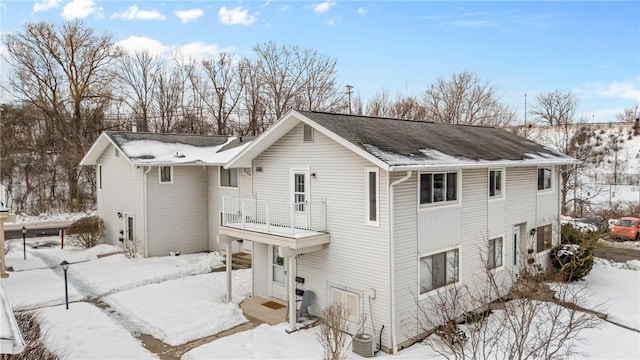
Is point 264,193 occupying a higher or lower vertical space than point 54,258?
higher

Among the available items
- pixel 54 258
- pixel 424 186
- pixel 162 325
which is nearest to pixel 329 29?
pixel 424 186

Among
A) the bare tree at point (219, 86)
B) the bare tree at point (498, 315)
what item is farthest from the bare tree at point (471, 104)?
the bare tree at point (498, 315)

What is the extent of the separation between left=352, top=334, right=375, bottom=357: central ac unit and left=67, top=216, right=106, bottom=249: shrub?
1622 centimetres

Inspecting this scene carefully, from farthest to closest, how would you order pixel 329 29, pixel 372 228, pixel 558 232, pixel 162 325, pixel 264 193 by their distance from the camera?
1. pixel 329 29
2. pixel 558 232
3. pixel 264 193
4. pixel 162 325
5. pixel 372 228

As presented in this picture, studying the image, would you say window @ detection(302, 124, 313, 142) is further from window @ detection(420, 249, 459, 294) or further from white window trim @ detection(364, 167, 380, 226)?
window @ detection(420, 249, 459, 294)

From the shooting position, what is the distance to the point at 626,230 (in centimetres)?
2409

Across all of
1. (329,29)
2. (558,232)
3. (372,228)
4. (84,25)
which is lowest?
(558,232)

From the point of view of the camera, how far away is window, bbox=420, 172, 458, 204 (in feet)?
37.7

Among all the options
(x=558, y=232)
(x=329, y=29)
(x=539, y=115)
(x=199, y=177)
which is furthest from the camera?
(x=539, y=115)

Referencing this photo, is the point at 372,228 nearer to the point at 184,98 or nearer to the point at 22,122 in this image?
the point at 184,98

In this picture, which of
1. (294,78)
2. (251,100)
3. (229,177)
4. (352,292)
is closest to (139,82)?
(251,100)

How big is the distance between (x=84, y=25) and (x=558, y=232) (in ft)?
119

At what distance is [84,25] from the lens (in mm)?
34969

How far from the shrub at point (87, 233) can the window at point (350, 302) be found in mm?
15118
